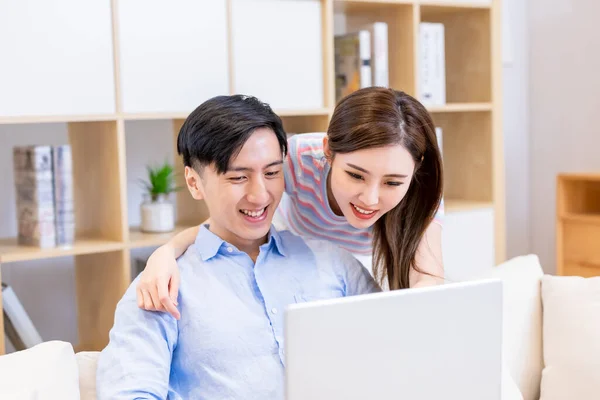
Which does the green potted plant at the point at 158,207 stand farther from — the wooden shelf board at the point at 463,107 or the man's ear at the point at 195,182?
the wooden shelf board at the point at 463,107

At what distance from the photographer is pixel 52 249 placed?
2139 millimetres

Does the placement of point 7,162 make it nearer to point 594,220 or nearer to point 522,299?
point 522,299

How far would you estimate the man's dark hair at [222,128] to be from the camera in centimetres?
149

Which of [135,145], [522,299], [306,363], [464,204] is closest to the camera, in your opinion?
[306,363]

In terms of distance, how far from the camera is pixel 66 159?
2.21 meters

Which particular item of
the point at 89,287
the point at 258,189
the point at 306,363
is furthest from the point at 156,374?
the point at 89,287

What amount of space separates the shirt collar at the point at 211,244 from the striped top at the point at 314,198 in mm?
262

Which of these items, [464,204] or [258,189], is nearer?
[258,189]

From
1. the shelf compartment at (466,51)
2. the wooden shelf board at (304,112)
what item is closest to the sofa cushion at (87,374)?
the wooden shelf board at (304,112)

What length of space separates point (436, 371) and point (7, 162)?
1772 mm

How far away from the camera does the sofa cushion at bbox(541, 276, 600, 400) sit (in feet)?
5.90

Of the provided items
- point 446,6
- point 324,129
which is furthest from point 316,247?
point 446,6

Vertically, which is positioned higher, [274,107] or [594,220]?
[274,107]

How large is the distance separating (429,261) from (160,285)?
1.93ft
